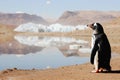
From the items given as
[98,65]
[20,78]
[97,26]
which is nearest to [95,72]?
[98,65]

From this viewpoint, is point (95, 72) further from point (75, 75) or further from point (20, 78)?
point (20, 78)

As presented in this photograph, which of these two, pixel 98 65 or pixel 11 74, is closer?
pixel 98 65

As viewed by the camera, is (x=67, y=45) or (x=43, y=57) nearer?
(x=43, y=57)

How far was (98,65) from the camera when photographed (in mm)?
16406

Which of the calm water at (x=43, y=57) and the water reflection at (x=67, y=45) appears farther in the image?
the water reflection at (x=67, y=45)

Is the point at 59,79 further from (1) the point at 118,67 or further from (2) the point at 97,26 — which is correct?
(1) the point at 118,67

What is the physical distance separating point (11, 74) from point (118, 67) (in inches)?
198

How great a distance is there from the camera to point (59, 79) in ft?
48.7

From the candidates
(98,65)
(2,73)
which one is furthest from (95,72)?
(2,73)

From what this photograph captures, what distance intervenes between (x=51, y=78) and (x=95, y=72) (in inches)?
79.5

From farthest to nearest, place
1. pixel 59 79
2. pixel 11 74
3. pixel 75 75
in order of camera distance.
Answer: pixel 11 74
pixel 75 75
pixel 59 79

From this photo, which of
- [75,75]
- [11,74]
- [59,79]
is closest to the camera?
[59,79]

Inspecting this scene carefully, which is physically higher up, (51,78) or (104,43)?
(104,43)

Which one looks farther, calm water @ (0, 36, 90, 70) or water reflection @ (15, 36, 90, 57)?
water reflection @ (15, 36, 90, 57)
